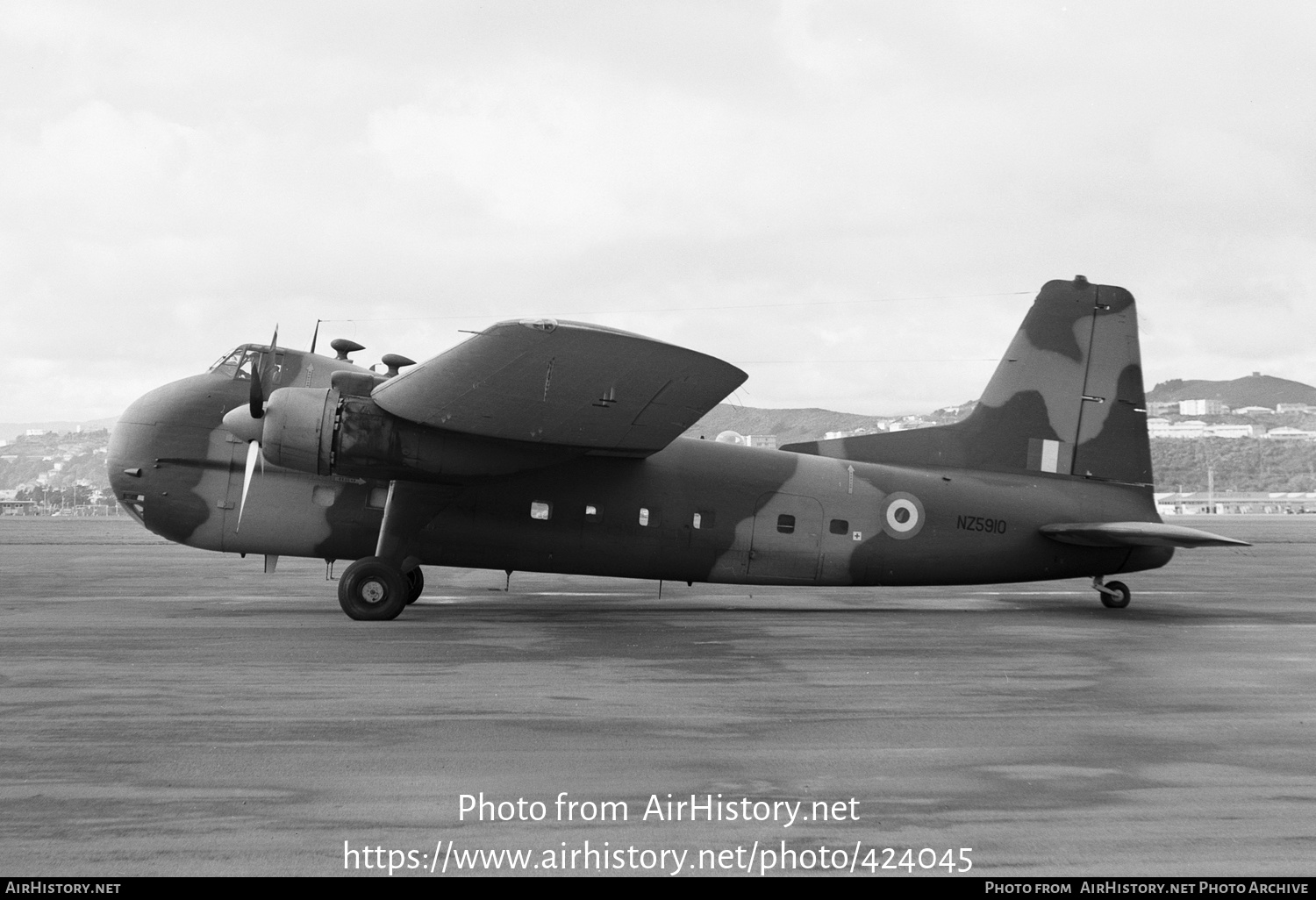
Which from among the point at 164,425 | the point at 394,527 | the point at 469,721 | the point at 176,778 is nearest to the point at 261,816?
the point at 176,778

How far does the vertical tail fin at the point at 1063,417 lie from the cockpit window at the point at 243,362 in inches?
348

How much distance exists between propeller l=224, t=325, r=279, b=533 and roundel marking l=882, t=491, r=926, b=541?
941cm

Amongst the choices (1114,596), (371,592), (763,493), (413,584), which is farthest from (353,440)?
(1114,596)

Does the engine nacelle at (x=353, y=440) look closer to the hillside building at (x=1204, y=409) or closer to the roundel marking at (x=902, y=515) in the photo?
the roundel marking at (x=902, y=515)

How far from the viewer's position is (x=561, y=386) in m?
12.4

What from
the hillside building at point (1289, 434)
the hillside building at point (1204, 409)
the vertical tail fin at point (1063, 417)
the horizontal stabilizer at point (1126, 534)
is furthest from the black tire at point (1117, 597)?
the hillside building at point (1289, 434)

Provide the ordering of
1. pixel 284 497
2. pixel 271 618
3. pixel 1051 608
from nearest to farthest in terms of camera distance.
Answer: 1. pixel 271 618
2. pixel 284 497
3. pixel 1051 608

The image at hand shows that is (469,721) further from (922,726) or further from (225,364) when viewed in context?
(225,364)

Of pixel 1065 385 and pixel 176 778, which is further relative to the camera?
pixel 1065 385

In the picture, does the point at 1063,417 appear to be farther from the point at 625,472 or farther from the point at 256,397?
the point at 256,397

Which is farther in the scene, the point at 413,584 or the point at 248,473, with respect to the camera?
the point at 413,584

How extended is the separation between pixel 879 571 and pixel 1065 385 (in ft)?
14.8

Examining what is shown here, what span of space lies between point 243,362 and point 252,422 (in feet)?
6.29
